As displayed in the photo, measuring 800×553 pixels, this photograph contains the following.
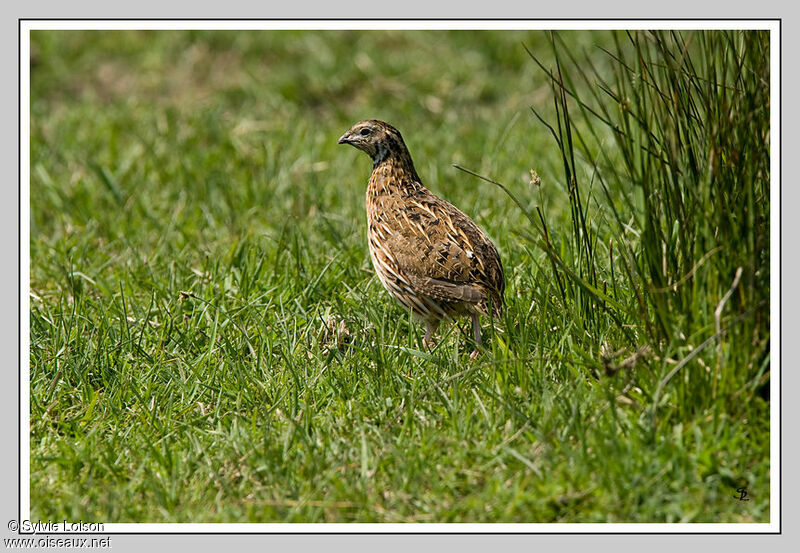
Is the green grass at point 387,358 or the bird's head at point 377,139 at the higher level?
the bird's head at point 377,139

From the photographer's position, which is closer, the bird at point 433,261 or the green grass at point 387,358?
the green grass at point 387,358

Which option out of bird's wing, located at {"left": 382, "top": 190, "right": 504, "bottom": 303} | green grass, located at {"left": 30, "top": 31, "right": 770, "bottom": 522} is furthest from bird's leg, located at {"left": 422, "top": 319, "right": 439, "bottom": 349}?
bird's wing, located at {"left": 382, "top": 190, "right": 504, "bottom": 303}

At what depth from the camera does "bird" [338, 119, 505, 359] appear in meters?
5.05

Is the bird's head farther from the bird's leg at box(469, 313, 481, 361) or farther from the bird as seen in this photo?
the bird's leg at box(469, 313, 481, 361)

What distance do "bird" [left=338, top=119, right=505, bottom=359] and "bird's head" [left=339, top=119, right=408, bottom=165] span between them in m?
0.25

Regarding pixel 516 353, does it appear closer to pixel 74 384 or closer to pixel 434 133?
pixel 74 384

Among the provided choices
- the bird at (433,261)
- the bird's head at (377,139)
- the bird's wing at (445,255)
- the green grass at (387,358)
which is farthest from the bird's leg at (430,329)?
the bird's head at (377,139)

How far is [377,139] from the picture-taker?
5.78m

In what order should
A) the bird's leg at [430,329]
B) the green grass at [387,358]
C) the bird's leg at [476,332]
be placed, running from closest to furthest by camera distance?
the green grass at [387,358] → the bird's leg at [476,332] → the bird's leg at [430,329]

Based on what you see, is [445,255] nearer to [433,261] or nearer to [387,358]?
[433,261]

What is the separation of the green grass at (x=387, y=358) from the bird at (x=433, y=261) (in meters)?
0.17

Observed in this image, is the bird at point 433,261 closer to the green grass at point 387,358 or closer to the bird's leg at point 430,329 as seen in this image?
the bird's leg at point 430,329

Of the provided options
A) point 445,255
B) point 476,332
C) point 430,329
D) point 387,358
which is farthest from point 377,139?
point 387,358

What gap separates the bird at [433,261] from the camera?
5047 millimetres
